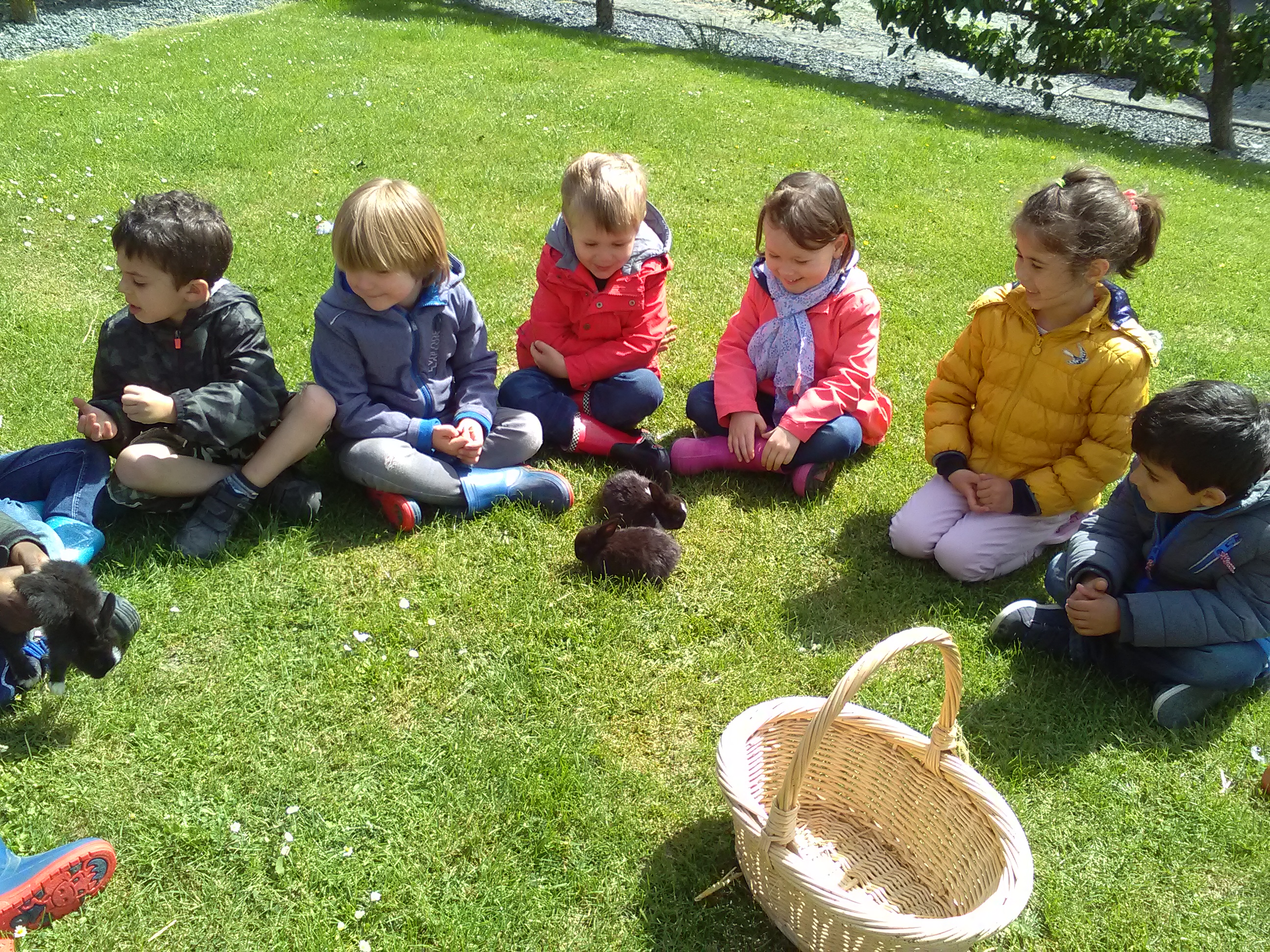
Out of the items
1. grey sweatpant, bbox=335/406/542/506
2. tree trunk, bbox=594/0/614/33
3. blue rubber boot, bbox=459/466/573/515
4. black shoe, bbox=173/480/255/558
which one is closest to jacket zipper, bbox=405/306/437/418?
grey sweatpant, bbox=335/406/542/506

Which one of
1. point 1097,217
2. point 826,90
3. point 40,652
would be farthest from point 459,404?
point 826,90

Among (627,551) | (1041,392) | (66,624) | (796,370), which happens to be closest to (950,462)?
(1041,392)

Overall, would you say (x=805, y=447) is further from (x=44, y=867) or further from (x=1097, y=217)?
(x=44, y=867)

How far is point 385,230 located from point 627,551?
1.42 meters

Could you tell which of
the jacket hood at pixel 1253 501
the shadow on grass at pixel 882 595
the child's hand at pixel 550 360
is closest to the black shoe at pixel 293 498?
the child's hand at pixel 550 360

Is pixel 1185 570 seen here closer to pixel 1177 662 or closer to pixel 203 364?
pixel 1177 662

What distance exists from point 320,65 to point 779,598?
8232 millimetres

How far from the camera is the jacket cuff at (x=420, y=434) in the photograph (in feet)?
12.3

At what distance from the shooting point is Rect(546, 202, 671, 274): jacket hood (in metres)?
4.14

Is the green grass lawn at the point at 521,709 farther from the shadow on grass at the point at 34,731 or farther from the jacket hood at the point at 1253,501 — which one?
the jacket hood at the point at 1253,501

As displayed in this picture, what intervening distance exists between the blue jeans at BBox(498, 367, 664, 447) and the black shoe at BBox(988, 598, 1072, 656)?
5.66 feet

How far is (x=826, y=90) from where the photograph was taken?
1029 cm

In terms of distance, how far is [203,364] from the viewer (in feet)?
11.4

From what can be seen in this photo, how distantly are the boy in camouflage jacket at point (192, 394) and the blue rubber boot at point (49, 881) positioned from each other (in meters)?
1.28
